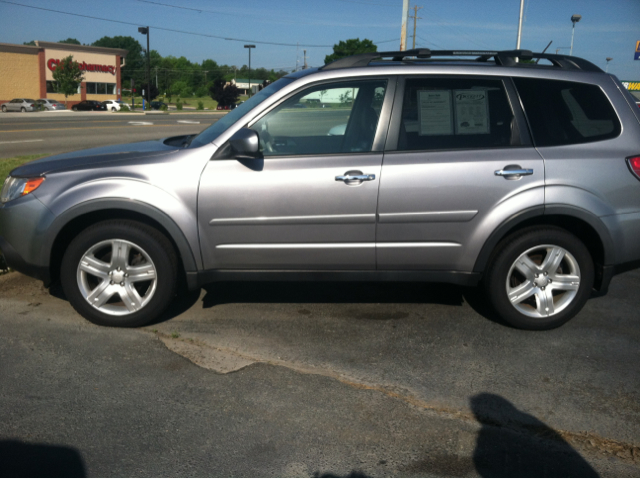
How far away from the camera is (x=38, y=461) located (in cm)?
289

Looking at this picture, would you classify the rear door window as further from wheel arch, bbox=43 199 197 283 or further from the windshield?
wheel arch, bbox=43 199 197 283

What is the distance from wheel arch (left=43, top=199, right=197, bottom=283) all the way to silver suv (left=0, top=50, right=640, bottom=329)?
0.04 feet

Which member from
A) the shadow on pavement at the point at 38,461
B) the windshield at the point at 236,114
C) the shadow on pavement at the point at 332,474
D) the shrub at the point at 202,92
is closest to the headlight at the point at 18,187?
the windshield at the point at 236,114

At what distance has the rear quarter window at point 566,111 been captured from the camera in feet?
14.9

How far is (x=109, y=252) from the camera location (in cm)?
451

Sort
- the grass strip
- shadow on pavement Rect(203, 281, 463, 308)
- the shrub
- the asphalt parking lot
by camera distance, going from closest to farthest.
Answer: the asphalt parking lot < shadow on pavement Rect(203, 281, 463, 308) < the grass strip < the shrub

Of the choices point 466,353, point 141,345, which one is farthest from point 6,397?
point 466,353

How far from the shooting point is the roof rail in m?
4.69

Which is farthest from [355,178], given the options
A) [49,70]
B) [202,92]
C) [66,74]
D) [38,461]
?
[202,92]

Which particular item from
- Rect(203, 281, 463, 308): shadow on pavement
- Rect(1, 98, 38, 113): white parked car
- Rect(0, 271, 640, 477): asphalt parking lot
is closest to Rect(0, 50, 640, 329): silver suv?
Rect(0, 271, 640, 477): asphalt parking lot

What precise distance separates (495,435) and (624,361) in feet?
4.91

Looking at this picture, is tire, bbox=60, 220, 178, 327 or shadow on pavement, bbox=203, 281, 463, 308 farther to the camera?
shadow on pavement, bbox=203, 281, 463, 308

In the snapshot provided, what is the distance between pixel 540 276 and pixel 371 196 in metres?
1.40

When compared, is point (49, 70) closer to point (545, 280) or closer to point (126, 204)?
point (126, 204)
